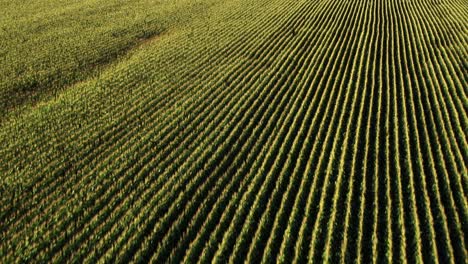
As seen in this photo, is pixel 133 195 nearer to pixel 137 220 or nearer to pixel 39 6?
pixel 137 220

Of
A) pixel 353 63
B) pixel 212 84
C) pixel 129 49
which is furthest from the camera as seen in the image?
pixel 129 49

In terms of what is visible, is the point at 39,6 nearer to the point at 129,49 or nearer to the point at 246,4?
the point at 129,49

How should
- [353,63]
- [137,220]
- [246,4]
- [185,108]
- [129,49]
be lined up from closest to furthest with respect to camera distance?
[137,220]
[185,108]
[353,63]
[129,49]
[246,4]

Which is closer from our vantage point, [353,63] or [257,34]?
[353,63]

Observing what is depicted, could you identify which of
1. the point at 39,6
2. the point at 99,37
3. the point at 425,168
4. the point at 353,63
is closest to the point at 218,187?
the point at 425,168

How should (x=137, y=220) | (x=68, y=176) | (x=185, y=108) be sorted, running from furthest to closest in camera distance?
(x=185, y=108), (x=68, y=176), (x=137, y=220)

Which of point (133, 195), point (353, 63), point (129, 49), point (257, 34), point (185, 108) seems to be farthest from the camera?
point (257, 34)

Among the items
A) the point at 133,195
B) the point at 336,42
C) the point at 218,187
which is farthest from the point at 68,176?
the point at 336,42
